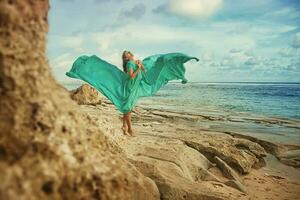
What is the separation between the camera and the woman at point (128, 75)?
25.9 feet

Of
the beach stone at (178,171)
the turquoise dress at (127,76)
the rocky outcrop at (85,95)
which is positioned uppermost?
the turquoise dress at (127,76)

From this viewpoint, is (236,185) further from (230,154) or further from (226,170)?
(230,154)

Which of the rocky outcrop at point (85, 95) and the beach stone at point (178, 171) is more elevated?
the rocky outcrop at point (85, 95)

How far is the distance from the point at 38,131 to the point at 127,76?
6118 mm

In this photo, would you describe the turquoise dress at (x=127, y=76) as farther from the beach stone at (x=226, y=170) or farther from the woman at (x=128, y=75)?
the beach stone at (x=226, y=170)

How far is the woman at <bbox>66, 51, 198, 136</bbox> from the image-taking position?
7.89 m

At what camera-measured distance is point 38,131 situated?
2.03m

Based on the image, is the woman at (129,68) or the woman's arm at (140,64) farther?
the woman's arm at (140,64)

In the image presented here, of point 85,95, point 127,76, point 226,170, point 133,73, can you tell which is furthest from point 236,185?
point 85,95

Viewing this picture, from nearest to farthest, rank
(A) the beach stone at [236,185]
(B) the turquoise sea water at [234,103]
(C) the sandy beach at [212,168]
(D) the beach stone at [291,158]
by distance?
(C) the sandy beach at [212,168] < (A) the beach stone at [236,185] < (D) the beach stone at [291,158] < (B) the turquoise sea water at [234,103]

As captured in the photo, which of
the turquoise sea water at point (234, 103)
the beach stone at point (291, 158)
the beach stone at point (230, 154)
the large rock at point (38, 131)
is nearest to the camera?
the large rock at point (38, 131)

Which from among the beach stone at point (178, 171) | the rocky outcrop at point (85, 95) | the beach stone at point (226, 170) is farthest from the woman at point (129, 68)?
the rocky outcrop at point (85, 95)

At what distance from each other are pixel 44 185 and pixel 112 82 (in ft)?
A: 21.1

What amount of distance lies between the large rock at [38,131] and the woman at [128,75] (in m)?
5.44
